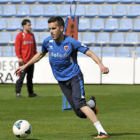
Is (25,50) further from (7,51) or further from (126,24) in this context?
(126,24)

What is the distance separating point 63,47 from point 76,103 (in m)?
0.85

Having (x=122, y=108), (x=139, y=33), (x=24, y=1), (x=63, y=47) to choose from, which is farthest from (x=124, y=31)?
(x=63, y=47)

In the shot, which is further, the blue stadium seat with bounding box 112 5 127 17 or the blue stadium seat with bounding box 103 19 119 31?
the blue stadium seat with bounding box 112 5 127 17

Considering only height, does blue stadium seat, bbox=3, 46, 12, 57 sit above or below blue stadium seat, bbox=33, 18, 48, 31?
below

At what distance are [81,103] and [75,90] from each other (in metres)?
0.23

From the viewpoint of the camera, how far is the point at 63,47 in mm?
6570

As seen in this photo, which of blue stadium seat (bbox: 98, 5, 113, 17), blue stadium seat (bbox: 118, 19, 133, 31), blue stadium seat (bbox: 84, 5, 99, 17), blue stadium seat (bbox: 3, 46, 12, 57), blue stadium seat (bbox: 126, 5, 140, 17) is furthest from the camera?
blue stadium seat (bbox: 84, 5, 99, 17)

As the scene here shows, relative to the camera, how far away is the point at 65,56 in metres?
6.57

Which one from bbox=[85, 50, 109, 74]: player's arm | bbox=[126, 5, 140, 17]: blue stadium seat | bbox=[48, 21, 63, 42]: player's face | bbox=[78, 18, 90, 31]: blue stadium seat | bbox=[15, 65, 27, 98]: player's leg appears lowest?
bbox=[15, 65, 27, 98]: player's leg

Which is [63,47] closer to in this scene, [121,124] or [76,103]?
[76,103]

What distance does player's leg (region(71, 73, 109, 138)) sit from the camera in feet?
20.5

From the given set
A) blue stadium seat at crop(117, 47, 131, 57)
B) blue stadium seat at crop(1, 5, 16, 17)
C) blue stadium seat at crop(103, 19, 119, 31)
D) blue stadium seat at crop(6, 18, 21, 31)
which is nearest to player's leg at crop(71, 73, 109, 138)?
blue stadium seat at crop(117, 47, 131, 57)

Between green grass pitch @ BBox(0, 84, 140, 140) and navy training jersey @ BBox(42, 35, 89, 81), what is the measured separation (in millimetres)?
940

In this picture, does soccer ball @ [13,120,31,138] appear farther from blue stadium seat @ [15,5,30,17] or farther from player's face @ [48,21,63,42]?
blue stadium seat @ [15,5,30,17]
